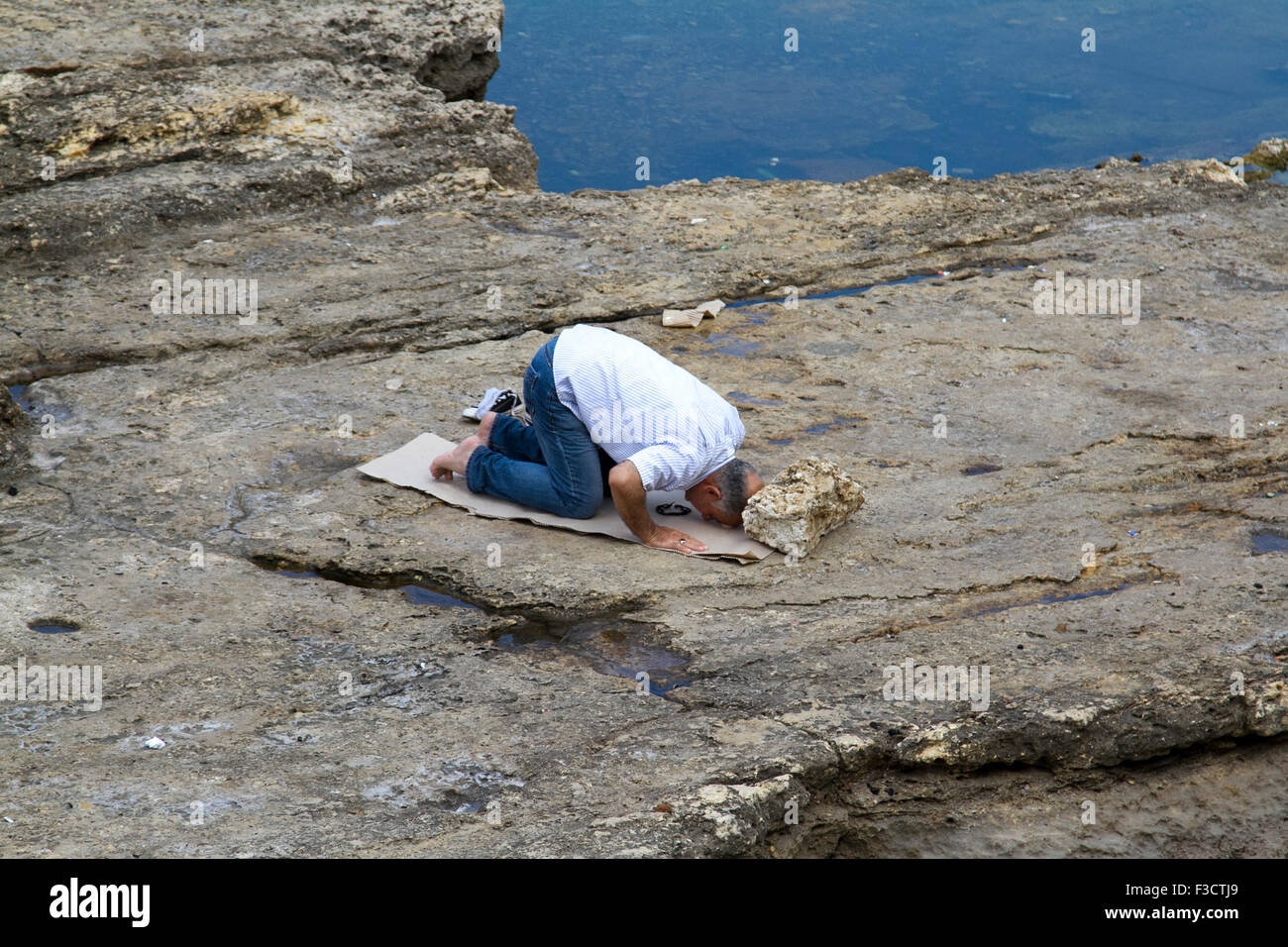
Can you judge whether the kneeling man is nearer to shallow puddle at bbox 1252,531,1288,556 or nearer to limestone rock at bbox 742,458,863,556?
limestone rock at bbox 742,458,863,556

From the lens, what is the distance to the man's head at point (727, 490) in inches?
165

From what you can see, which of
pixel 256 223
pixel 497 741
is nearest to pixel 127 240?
pixel 256 223

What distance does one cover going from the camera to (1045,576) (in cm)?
399

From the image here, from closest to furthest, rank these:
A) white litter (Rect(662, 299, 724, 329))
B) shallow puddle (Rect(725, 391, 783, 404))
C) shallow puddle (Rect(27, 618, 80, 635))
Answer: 1. shallow puddle (Rect(27, 618, 80, 635))
2. shallow puddle (Rect(725, 391, 783, 404))
3. white litter (Rect(662, 299, 724, 329))

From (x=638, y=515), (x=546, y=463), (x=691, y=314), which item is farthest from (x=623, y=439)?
(x=691, y=314)

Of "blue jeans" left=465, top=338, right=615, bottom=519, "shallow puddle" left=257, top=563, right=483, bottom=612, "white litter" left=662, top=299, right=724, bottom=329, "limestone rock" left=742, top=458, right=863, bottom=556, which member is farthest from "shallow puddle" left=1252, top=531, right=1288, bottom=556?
"white litter" left=662, top=299, right=724, bottom=329

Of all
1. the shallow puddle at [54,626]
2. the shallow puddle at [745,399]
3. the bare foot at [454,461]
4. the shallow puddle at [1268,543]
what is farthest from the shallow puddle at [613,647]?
the shallow puddle at [1268,543]

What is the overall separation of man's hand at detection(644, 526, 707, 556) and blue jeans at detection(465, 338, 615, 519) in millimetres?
260

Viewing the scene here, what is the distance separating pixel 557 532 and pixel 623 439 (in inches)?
17.3

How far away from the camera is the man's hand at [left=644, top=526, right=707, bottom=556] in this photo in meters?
4.11

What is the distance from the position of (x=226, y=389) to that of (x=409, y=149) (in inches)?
113

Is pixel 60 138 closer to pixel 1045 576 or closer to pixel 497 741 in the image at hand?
pixel 497 741

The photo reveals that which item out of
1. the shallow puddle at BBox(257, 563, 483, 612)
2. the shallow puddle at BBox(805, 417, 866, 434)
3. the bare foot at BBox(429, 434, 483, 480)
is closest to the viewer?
the shallow puddle at BBox(257, 563, 483, 612)

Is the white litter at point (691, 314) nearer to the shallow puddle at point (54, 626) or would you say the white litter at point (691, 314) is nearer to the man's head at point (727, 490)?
the man's head at point (727, 490)
